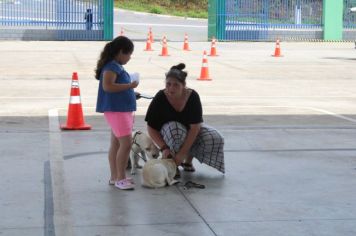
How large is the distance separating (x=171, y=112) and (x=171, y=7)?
53183 mm

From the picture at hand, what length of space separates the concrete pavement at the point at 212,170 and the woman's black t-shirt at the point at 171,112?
0.57m

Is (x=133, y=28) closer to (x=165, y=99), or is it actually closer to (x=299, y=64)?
(x=299, y=64)

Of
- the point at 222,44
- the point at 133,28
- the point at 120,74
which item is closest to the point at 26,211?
the point at 120,74

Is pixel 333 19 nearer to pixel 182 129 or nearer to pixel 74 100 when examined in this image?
pixel 74 100

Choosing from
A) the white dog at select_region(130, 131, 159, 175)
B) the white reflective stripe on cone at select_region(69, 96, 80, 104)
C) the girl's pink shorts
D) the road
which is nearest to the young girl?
the girl's pink shorts

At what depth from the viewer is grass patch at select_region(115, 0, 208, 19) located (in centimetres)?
5769

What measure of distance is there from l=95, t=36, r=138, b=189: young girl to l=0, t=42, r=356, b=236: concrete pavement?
1.22ft

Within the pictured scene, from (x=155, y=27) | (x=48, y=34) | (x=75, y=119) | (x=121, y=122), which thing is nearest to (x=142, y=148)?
(x=121, y=122)

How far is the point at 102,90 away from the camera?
7.11m

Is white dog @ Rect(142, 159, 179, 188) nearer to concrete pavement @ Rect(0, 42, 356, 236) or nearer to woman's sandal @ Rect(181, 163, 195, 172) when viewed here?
concrete pavement @ Rect(0, 42, 356, 236)

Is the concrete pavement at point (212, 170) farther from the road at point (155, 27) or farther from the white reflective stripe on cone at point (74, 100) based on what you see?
the road at point (155, 27)

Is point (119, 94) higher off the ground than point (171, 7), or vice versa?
point (171, 7)

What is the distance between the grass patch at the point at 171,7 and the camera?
189 ft

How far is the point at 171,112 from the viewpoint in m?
7.60
